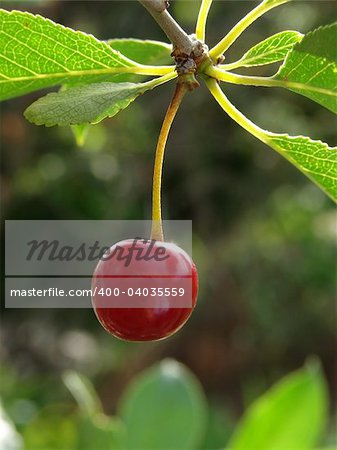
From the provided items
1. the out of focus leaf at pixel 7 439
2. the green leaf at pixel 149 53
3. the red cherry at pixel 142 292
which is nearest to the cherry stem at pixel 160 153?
the red cherry at pixel 142 292

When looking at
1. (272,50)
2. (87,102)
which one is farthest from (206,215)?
(87,102)

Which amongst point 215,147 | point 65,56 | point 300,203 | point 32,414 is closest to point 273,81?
point 65,56

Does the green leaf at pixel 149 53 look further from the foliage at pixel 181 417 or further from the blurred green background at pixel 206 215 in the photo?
the blurred green background at pixel 206 215

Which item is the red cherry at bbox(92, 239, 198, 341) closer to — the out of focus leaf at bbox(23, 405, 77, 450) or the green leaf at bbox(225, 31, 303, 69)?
the green leaf at bbox(225, 31, 303, 69)

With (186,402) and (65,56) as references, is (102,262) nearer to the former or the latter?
(65,56)

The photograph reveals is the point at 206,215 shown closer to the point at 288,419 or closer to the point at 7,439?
the point at 288,419

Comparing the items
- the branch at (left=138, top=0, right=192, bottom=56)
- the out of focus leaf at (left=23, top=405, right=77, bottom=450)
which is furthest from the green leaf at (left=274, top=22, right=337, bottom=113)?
the out of focus leaf at (left=23, top=405, right=77, bottom=450)
